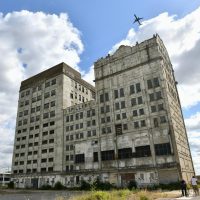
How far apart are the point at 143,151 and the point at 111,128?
1004cm

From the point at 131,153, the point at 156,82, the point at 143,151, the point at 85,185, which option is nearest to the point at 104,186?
the point at 85,185

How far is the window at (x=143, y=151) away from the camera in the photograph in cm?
4662

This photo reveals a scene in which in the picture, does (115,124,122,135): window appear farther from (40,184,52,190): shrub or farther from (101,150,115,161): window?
(40,184,52,190): shrub

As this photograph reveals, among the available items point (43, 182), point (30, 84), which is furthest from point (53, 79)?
point (43, 182)

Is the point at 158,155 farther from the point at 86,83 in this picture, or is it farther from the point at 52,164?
the point at 86,83

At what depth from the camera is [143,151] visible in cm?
4728

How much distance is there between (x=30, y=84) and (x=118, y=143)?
4385cm

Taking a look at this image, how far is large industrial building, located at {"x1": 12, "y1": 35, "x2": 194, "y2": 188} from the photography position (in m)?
46.3

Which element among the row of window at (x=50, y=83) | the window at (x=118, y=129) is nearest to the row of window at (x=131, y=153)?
the window at (x=118, y=129)

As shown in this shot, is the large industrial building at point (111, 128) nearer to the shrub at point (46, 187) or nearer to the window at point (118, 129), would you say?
the window at point (118, 129)

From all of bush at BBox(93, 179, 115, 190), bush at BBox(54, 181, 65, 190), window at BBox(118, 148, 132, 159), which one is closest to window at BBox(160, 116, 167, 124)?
window at BBox(118, 148, 132, 159)

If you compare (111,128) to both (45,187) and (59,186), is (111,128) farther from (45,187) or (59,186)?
(45,187)

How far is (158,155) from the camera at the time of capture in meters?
45.0

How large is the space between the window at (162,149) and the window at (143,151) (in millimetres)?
1832
